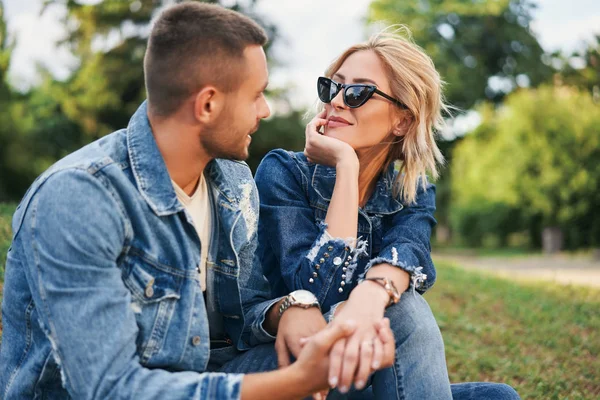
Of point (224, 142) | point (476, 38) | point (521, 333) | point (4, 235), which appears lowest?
point (521, 333)

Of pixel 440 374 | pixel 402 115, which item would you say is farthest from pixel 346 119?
pixel 440 374

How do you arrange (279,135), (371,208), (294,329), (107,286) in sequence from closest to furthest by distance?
(107,286) < (294,329) < (371,208) < (279,135)

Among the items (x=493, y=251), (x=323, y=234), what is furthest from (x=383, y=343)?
(x=493, y=251)

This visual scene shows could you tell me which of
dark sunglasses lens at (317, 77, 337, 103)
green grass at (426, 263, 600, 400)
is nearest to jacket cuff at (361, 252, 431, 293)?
dark sunglasses lens at (317, 77, 337, 103)

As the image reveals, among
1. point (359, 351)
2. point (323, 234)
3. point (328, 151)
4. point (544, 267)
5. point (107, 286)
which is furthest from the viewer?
point (544, 267)

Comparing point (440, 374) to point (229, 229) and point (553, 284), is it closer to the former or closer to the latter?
point (229, 229)

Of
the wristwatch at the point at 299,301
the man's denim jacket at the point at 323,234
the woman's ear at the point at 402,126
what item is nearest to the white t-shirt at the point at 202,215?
the wristwatch at the point at 299,301

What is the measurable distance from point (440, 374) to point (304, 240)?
35.4 inches

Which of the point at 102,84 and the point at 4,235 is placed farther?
the point at 102,84

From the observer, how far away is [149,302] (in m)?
2.17

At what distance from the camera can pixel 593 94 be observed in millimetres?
28641

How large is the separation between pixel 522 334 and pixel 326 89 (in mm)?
4157

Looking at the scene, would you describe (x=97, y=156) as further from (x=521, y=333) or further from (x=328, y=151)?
(x=521, y=333)

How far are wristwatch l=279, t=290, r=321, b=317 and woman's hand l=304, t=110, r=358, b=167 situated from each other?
29.7 inches
